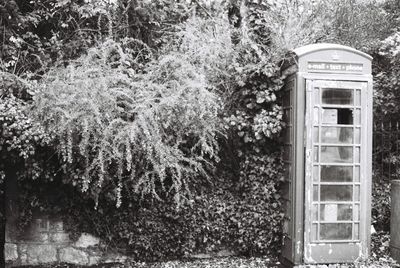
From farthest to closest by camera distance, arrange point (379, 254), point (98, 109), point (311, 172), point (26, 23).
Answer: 1. point (26, 23)
2. point (379, 254)
3. point (311, 172)
4. point (98, 109)

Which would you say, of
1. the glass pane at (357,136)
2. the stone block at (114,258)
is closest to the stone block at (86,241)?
the stone block at (114,258)

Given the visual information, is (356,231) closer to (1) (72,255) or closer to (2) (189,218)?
(2) (189,218)

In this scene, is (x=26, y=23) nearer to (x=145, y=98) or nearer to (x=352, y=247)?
(x=145, y=98)

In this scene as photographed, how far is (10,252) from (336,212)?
14.1ft

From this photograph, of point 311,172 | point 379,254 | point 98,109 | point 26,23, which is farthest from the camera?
point 26,23

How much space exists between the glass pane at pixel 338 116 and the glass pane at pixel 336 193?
0.84 metres

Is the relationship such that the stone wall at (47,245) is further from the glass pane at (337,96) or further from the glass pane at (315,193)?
the glass pane at (337,96)

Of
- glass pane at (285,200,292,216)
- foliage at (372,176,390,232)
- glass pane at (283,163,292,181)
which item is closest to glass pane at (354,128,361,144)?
glass pane at (283,163,292,181)

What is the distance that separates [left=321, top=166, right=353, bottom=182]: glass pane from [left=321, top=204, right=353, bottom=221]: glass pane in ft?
1.12

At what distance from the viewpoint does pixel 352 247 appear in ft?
19.1

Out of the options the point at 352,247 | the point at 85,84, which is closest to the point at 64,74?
the point at 85,84

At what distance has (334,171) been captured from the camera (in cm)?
578

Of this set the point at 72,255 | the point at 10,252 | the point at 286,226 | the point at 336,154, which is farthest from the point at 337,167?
the point at 10,252

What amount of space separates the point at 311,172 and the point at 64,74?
3.43 metres
